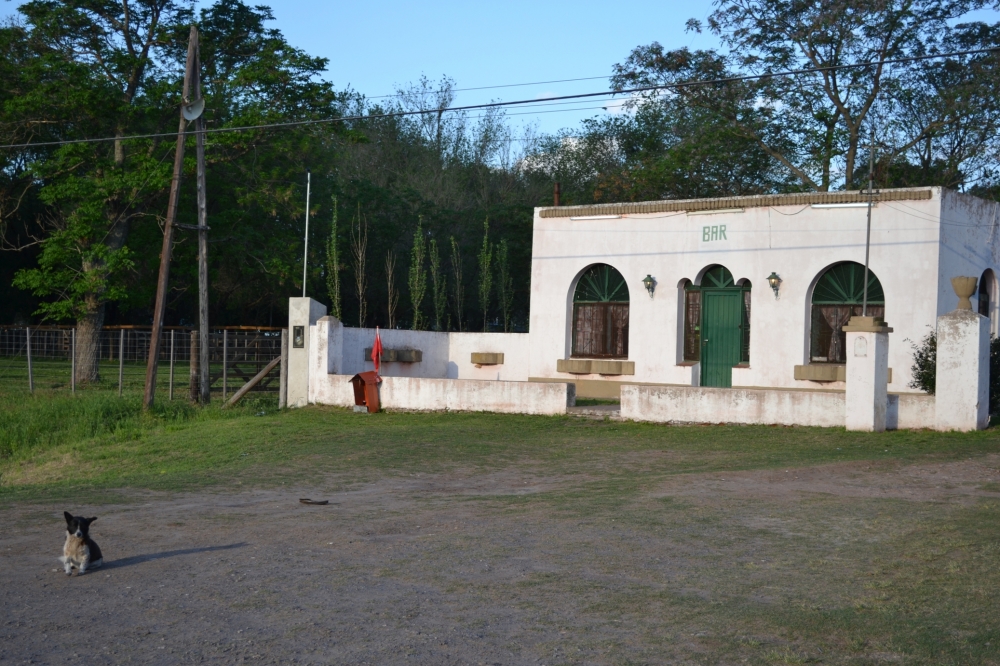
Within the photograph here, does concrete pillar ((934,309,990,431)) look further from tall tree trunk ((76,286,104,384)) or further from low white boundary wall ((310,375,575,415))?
tall tree trunk ((76,286,104,384))

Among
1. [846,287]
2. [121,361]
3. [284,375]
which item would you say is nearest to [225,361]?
[284,375]

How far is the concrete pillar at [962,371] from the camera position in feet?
52.5

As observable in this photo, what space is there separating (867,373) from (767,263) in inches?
243

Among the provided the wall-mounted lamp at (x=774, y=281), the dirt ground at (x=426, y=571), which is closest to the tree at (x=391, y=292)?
the wall-mounted lamp at (x=774, y=281)

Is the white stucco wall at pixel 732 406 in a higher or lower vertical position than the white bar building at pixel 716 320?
lower

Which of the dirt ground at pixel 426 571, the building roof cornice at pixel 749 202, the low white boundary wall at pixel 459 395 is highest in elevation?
the building roof cornice at pixel 749 202

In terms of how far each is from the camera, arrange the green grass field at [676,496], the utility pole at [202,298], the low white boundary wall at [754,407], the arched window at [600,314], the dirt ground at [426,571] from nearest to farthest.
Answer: the dirt ground at [426,571]
the green grass field at [676,496]
the low white boundary wall at [754,407]
the utility pole at [202,298]
the arched window at [600,314]

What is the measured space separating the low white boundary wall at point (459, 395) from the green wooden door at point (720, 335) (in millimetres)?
4897

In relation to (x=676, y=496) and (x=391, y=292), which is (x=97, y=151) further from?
(x=676, y=496)

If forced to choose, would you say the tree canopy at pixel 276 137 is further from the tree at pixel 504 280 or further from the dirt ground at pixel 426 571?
the dirt ground at pixel 426 571

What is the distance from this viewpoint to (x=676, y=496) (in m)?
11.3

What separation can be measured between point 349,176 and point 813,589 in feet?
145

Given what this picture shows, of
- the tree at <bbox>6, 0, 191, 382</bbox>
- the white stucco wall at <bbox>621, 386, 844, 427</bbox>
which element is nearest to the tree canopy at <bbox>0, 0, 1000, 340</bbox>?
the tree at <bbox>6, 0, 191, 382</bbox>

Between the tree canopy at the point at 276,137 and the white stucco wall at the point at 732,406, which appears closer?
the white stucco wall at the point at 732,406
